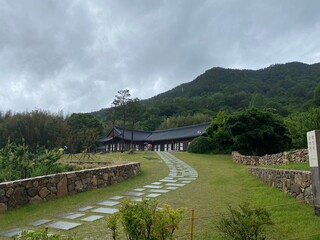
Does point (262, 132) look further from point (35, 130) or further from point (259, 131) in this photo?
point (35, 130)

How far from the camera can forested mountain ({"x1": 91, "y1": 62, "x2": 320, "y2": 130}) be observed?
37781 mm

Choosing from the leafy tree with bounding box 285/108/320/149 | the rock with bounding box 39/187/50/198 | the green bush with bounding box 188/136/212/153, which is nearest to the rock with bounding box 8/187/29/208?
the rock with bounding box 39/187/50/198

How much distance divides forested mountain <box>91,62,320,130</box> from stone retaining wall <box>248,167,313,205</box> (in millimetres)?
27164

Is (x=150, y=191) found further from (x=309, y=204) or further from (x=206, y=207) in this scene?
(x=309, y=204)

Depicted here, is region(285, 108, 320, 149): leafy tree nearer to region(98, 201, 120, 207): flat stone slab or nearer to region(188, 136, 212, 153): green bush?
region(188, 136, 212, 153): green bush

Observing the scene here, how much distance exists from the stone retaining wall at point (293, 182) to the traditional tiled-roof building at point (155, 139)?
22.9 meters

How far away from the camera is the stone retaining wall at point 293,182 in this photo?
17.3ft

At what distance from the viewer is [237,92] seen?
46.5 meters

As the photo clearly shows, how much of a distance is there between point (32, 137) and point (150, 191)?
25305mm

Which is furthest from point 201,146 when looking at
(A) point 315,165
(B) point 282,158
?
(A) point 315,165

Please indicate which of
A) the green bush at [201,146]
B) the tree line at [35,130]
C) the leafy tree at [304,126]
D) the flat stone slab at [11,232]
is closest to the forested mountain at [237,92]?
the green bush at [201,146]

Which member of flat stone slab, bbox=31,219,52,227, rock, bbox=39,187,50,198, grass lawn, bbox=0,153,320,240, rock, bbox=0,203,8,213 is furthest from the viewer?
rock, bbox=39,187,50,198

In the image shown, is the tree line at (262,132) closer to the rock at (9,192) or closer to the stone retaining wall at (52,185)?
the stone retaining wall at (52,185)

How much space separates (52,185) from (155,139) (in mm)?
→ 31318
